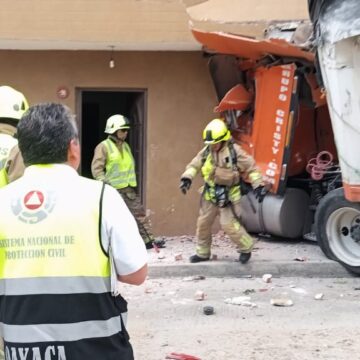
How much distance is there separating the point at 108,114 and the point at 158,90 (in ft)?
14.6

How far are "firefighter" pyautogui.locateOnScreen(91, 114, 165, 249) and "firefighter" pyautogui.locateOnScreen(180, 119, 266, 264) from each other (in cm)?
112

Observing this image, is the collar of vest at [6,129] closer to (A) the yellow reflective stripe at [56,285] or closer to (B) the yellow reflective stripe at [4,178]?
(B) the yellow reflective stripe at [4,178]

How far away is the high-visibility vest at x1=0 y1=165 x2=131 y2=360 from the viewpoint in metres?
2.09

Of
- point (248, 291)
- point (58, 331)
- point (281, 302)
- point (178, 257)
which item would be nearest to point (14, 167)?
point (58, 331)

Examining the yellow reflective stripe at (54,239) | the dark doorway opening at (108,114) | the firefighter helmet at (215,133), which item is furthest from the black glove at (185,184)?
the yellow reflective stripe at (54,239)

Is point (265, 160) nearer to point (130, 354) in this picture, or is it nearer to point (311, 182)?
point (311, 182)

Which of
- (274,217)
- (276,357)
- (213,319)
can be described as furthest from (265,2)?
(276,357)

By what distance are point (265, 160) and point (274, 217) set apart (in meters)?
0.75

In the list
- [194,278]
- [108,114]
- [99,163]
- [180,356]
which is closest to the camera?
[180,356]

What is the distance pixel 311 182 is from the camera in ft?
27.7

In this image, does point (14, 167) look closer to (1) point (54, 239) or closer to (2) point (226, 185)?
(1) point (54, 239)

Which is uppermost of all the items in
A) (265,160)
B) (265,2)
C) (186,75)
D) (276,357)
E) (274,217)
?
(265,2)

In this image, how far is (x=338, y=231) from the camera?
25.2ft

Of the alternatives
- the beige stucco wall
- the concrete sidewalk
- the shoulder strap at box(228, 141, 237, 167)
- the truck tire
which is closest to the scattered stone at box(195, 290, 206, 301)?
the concrete sidewalk
